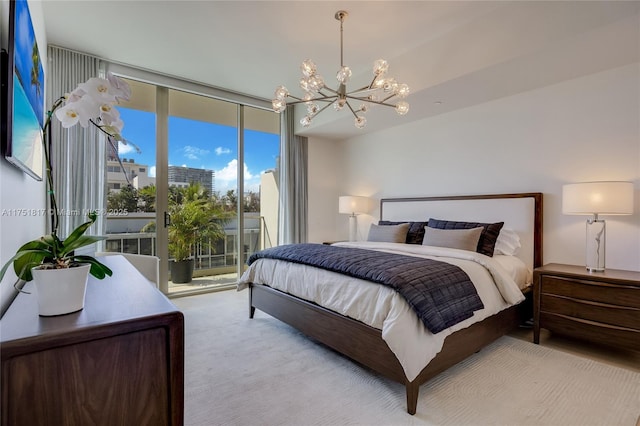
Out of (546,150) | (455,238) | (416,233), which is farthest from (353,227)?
(546,150)

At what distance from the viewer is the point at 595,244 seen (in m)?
2.71

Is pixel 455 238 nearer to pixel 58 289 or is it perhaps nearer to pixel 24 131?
pixel 58 289

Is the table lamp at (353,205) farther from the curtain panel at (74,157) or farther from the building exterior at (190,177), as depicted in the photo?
the curtain panel at (74,157)

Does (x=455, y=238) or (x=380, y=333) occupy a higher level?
(x=455, y=238)

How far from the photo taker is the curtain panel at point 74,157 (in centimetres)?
314

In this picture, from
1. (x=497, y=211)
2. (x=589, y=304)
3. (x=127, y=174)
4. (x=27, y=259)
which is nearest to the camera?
(x=27, y=259)

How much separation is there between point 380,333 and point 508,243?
211 centimetres

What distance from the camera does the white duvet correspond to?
1.75 metres

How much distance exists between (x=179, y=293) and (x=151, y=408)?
358 cm

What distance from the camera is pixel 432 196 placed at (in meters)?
4.08

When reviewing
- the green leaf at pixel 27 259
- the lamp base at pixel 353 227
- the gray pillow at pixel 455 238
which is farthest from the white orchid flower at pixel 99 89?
the lamp base at pixel 353 227

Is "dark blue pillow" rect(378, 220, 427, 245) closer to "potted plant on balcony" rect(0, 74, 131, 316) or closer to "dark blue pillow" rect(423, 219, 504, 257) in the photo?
"dark blue pillow" rect(423, 219, 504, 257)

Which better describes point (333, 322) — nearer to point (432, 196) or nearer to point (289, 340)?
point (289, 340)

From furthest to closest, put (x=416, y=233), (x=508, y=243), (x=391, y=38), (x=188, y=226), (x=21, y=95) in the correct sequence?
(x=188, y=226), (x=416, y=233), (x=508, y=243), (x=391, y=38), (x=21, y=95)
